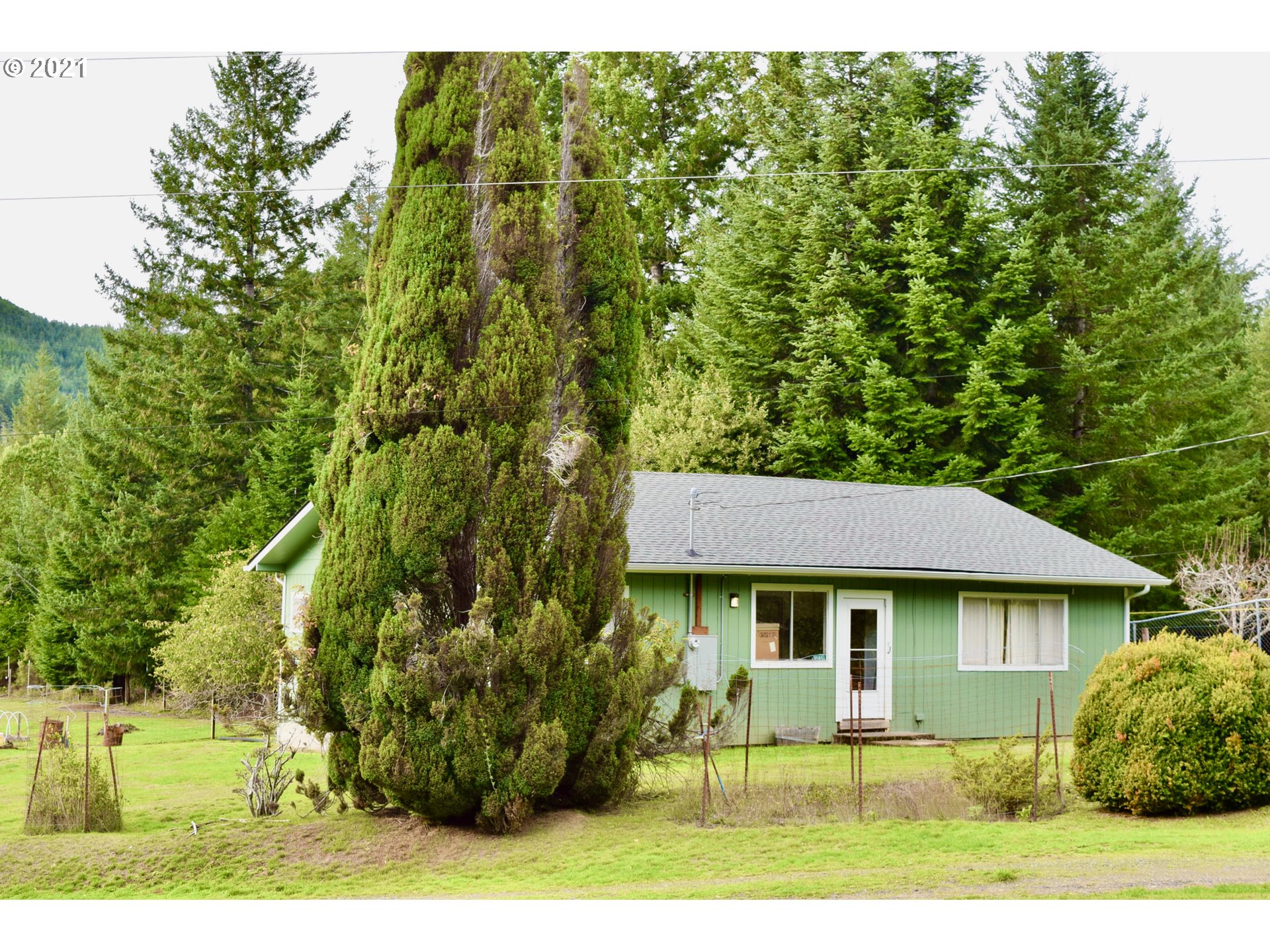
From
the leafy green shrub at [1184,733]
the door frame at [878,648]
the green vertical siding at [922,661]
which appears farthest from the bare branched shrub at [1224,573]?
the leafy green shrub at [1184,733]

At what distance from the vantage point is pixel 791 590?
1535cm

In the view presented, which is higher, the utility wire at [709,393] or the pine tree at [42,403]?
the pine tree at [42,403]

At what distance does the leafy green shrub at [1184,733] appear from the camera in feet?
31.6

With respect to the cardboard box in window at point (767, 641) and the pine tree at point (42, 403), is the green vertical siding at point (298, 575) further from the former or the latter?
the pine tree at point (42, 403)

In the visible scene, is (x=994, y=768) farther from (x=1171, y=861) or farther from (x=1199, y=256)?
(x=1199, y=256)

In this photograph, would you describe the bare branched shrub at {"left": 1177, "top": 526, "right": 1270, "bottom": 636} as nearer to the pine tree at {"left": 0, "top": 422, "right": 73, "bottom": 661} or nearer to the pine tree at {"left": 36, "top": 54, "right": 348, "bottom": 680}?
the pine tree at {"left": 36, "top": 54, "right": 348, "bottom": 680}

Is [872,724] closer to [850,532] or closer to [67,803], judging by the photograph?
[850,532]

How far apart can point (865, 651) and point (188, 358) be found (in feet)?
58.6

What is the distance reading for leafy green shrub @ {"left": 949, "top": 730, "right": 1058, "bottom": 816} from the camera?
9789mm

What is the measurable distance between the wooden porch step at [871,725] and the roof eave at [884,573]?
1.90 meters

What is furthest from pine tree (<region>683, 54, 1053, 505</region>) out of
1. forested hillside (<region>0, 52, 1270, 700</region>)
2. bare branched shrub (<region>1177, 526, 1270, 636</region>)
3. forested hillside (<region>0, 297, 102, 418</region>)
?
forested hillside (<region>0, 297, 102, 418</region>)

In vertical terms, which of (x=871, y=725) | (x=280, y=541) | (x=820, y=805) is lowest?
(x=820, y=805)

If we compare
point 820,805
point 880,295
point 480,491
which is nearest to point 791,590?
point 820,805

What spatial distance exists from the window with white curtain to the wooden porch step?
4.89 ft
